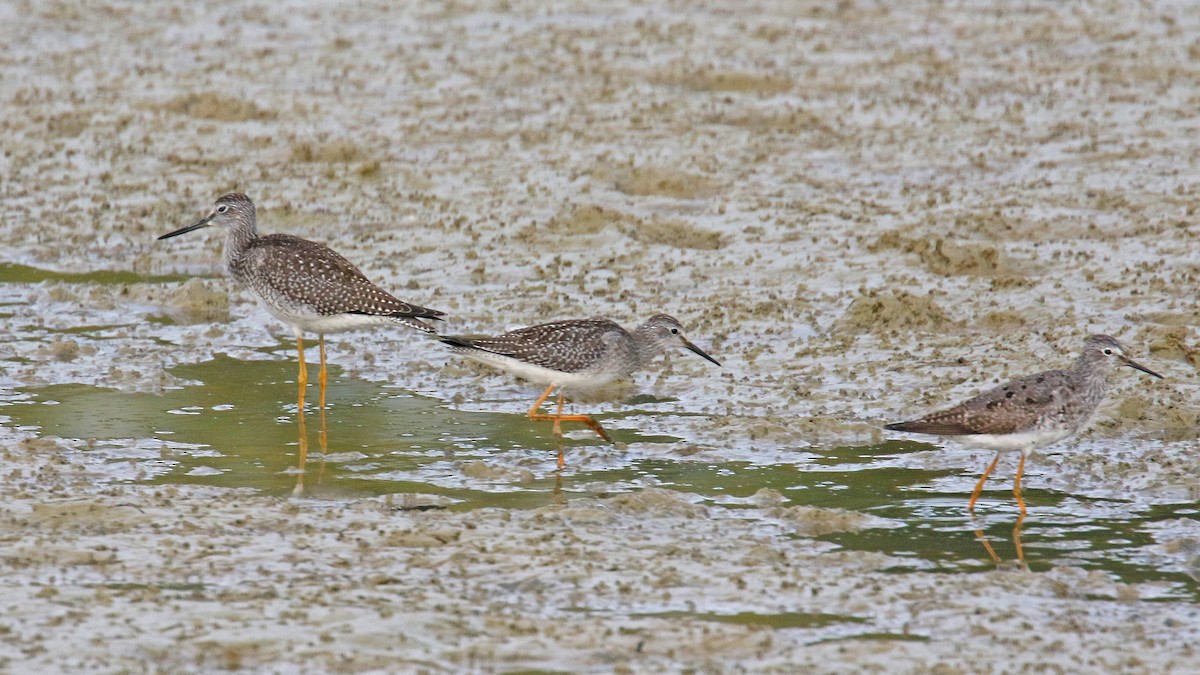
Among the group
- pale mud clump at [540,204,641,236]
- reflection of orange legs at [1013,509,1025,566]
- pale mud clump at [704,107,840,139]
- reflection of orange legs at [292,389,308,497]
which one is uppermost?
pale mud clump at [704,107,840,139]

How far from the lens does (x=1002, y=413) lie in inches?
370

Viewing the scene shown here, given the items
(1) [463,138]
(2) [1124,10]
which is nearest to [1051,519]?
(1) [463,138]

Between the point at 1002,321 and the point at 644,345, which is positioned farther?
the point at 1002,321

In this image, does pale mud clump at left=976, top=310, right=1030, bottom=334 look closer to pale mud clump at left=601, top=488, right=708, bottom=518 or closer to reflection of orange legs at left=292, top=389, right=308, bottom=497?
pale mud clump at left=601, top=488, right=708, bottom=518

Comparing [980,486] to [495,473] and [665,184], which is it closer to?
[495,473]

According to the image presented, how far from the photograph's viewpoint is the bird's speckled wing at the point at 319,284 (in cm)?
1171

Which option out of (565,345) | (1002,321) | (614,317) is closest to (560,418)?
(565,345)

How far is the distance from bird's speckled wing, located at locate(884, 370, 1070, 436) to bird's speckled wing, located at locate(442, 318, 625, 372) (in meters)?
2.50

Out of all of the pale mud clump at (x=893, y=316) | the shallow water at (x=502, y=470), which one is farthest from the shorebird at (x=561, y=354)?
the pale mud clump at (x=893, y=316)

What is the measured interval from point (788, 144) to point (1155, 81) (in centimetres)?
442

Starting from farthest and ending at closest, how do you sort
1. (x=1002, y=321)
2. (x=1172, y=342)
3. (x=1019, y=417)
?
(x=1002, y=321) < (x=1172, y=342) < (x=1019, y=417)

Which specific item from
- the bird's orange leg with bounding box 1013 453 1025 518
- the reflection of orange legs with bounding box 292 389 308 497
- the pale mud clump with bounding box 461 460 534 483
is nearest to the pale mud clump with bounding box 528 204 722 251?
the reflection of orange legs with bounding box 292 389 308 497

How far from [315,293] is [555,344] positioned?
194 centimetres

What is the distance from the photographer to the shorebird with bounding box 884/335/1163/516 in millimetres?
9367
